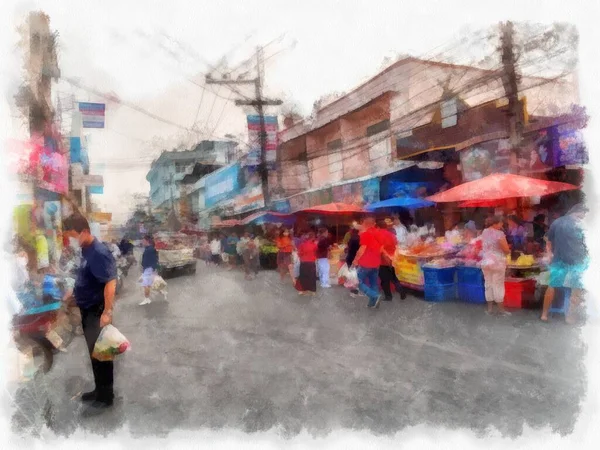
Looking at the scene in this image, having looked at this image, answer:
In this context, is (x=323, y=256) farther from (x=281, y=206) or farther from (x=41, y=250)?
(x=41, y=250)

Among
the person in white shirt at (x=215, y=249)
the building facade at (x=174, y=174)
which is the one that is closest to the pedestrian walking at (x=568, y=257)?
the building facade at (x=174, y=174)

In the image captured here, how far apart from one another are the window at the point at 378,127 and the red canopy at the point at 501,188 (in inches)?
49.2

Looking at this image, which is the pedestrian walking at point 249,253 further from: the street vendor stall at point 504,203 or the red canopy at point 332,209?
the street vendor stall at point 504,203

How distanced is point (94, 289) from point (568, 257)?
15.3ft

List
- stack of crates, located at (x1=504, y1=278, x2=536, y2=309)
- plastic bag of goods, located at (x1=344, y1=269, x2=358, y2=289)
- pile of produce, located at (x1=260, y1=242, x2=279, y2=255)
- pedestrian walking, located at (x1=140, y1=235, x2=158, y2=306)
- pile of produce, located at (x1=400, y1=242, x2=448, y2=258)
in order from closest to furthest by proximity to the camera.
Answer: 1. pedestrian walking, located at (x1=140, y1=235, x2=158, y2=306)
2. stack of crates, located at (x1=504, y1=278, x2=536, y2=309)
3. pile of produce, located at (x1=400, y1=242, x2=448, y2=258)
4. plastic bag of goods, located at (x1=344, y1=269, x2=358, y2=289)
5. pile of produce, located at (x1=260, y1=242, x2=279, y2=255)

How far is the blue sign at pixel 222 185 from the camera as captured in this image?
4.90 meters

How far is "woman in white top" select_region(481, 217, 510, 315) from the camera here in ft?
18.7

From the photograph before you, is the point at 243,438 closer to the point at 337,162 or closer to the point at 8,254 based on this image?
the point at 8,254

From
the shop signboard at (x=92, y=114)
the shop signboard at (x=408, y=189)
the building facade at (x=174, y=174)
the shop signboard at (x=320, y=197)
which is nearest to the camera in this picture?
the shop signboard at (x=92, y=114)

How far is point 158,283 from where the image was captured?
4.88 m

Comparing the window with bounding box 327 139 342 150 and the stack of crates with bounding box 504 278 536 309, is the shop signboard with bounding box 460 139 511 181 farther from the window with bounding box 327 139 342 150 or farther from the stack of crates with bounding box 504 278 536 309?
the window with bounding box 327 139 342 150

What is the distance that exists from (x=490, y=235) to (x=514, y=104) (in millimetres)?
1662

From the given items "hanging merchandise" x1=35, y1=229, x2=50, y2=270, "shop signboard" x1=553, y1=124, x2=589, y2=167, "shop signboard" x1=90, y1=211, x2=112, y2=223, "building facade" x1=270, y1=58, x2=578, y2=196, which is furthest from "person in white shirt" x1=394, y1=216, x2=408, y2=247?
"hanging merchandise" x1=35, y1=229, x2=50, y2=270

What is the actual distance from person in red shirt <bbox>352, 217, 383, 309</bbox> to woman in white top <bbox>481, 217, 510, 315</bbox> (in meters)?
1.49
